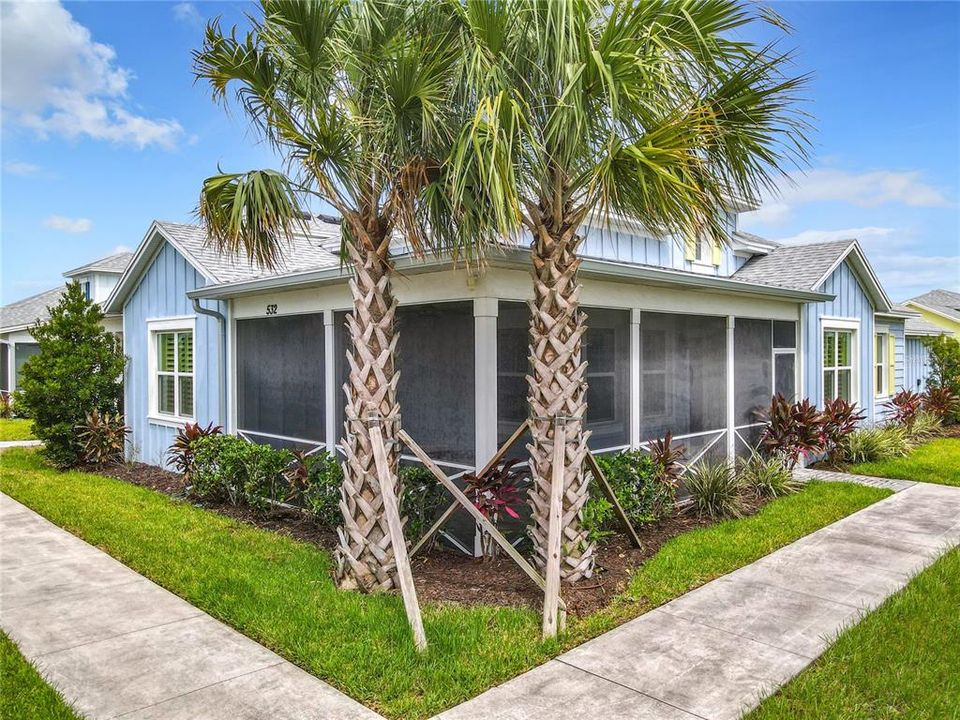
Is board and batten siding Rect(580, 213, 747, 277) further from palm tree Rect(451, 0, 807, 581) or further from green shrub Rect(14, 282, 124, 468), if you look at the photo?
green shrub Rect(14, 282, 124, 468)

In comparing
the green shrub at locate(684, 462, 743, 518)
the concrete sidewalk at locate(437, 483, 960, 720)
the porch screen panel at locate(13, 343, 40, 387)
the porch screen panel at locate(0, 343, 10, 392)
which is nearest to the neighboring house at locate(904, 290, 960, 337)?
the green shrub at locate(684, 462, 743, 518)

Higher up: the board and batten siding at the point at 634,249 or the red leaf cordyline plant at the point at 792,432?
the board and batten siding at the point at 634,249

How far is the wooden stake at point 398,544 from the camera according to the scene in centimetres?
456

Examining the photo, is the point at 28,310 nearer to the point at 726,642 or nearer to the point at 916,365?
the point at 726,642

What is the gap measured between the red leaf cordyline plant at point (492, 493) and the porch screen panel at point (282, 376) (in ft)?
11.0

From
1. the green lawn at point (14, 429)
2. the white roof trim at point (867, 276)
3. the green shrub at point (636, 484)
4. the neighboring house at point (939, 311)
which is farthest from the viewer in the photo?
the neighboring house at point (939, 311)

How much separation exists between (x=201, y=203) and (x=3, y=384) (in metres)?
23.2

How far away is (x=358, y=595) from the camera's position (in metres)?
5.52

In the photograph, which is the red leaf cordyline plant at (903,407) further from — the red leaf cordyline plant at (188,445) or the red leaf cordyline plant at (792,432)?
the red leaf cordyline plant at (188,445)

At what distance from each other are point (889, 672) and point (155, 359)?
12311mm

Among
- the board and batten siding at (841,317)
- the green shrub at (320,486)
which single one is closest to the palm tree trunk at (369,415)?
the green shrub at (320,486)

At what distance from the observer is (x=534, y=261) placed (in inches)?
221

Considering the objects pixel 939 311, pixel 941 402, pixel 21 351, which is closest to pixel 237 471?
pixel 941 402

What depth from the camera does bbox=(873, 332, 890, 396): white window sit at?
51.7ft
